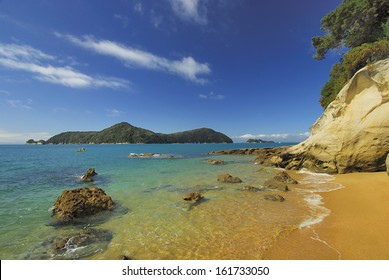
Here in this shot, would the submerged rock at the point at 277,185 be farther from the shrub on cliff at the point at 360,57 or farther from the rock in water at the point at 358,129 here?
the shrub on cliff at the point at 360,57

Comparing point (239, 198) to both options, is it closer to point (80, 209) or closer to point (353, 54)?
point (80, 209)

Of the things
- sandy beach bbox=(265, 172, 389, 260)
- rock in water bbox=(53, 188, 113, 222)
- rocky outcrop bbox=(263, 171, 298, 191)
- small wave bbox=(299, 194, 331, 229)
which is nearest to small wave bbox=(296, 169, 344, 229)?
small wave bbox=(299, 194, 331, 229)

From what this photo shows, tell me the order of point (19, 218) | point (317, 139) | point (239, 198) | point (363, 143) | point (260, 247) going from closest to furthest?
point (260, 247), point (19, 218), point (239, 198), point (363, 143), point (317, 139)

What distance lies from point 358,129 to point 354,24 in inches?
684

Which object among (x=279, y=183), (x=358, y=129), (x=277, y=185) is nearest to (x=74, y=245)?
(x=277, y=185)

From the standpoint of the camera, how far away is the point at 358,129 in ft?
56.4

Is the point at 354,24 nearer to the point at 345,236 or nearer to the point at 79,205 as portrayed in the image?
the point at 345,236

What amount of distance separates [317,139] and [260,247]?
18.6 meters

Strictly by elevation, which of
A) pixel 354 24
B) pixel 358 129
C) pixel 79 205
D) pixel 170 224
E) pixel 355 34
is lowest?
pixel 170 224

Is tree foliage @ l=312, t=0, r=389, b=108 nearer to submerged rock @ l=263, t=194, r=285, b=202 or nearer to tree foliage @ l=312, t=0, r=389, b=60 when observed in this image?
tree foliage @ l=312, t=0, r=389, b=60

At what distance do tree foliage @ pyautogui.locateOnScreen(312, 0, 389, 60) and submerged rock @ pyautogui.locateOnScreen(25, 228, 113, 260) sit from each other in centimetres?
3085

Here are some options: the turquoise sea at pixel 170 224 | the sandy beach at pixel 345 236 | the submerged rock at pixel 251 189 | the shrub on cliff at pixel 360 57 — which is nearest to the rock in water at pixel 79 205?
the turquoise sea at pixel 170 224

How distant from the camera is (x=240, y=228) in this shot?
7.72 meters
